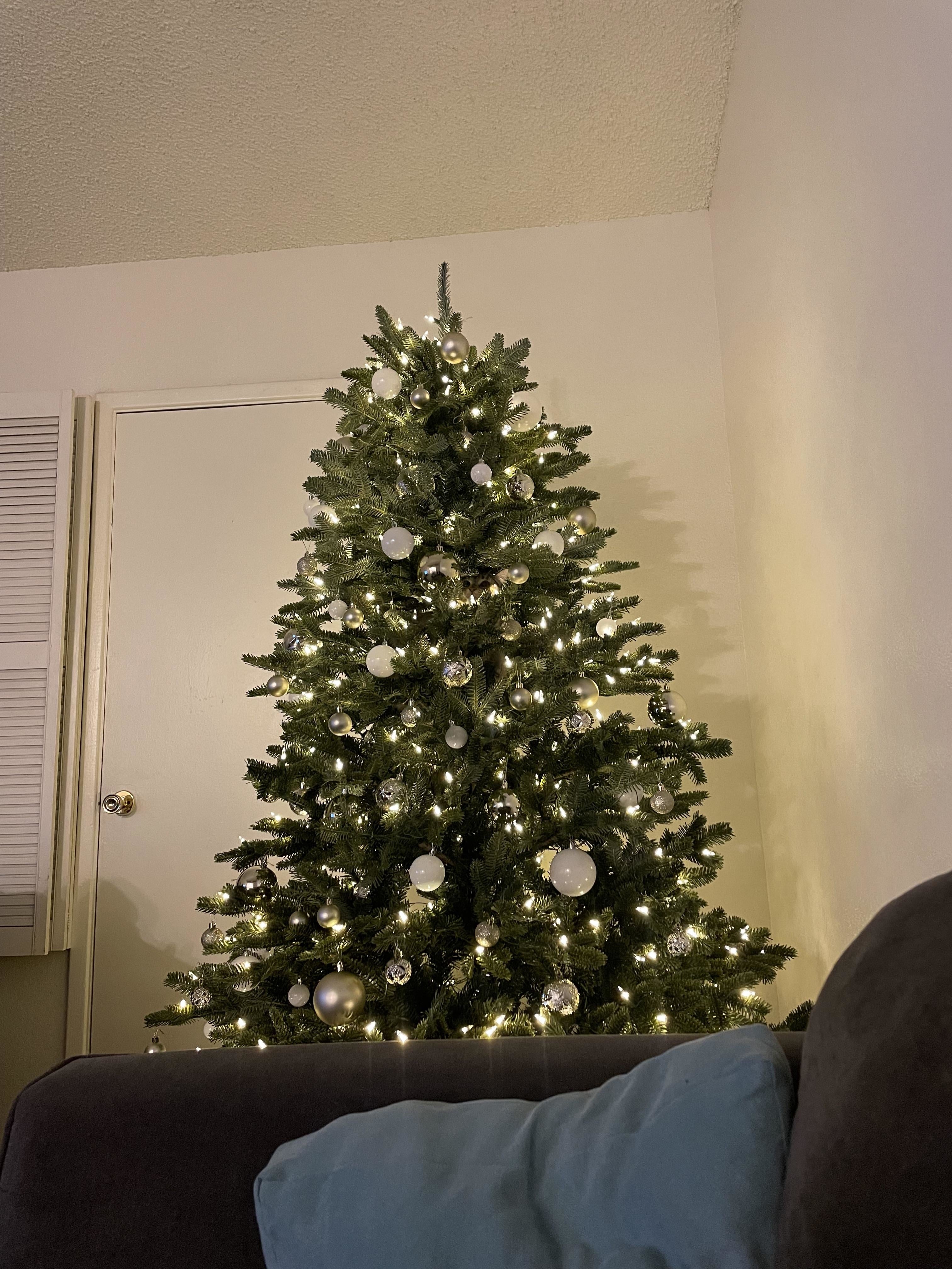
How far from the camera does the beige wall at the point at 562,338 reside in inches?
110

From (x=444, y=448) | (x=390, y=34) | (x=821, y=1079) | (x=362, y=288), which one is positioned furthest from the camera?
(x=362, y=288)

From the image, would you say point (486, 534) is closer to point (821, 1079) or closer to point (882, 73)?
point (882, 73)

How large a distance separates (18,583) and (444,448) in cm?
169

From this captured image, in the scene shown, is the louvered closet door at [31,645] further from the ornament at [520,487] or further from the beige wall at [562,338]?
the ornament at [520,487]

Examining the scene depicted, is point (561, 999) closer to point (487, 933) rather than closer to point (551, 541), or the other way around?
point (487, 933)

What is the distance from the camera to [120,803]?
106 inches

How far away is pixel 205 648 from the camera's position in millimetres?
2842

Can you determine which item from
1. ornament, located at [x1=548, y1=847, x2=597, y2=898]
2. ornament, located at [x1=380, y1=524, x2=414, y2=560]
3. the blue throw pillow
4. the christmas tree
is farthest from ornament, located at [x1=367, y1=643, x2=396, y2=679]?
the blue throw pillow

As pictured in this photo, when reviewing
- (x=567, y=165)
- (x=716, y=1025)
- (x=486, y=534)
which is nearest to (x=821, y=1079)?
(x=716, y=1025)

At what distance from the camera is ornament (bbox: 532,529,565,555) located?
191 centimetres

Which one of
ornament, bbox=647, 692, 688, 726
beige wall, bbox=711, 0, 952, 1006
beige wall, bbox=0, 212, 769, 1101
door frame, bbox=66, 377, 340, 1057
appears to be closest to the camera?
beige wall, bbox=711, 0, 952, 1006

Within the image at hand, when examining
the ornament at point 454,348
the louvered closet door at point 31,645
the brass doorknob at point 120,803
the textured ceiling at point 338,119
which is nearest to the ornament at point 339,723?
the ornament at point 454,348

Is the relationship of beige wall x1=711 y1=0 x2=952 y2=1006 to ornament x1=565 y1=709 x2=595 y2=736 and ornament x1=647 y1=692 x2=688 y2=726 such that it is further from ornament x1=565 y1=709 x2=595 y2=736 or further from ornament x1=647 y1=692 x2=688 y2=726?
ornament x1=565 y1=709 x2=595 y2=736

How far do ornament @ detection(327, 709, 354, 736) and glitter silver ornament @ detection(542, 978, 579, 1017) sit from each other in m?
0.60
